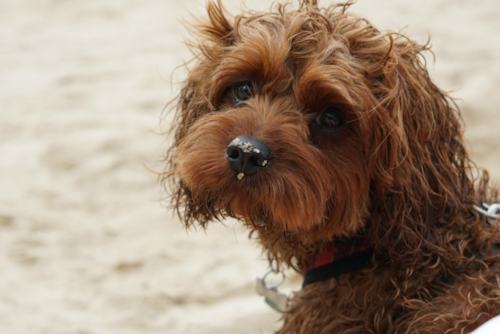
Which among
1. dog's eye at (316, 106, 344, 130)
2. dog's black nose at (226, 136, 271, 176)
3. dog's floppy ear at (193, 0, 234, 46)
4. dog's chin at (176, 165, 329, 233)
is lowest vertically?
dog's chin at (176, 165, 329, 233)

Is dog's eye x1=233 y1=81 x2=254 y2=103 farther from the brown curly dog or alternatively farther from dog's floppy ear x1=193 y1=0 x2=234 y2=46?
dog's floppy ear x1=193 y1=0 x2=234 y2=46

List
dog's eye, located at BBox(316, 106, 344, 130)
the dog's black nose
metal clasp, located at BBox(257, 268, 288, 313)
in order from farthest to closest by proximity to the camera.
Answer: metal clasp, located at BBox(257, 268, 288, 313) → dog's eye, located at BBox(316, 106, 344, 130) → the dog's black nose

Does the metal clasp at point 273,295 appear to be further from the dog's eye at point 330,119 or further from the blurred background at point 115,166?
the dog's eye at point 330,119

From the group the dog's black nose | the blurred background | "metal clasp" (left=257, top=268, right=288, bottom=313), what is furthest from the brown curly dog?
the blurred background

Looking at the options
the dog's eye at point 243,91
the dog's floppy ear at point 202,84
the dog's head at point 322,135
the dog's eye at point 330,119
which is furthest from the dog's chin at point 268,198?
the dog's eye at point 243,91

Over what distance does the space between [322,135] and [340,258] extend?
1.91ft

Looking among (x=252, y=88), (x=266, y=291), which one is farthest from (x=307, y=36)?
(x=266, y=291)

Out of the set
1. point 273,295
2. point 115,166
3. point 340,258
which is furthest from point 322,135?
point 115,166

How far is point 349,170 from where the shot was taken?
2.22 meters

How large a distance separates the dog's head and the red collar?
0.11 metres

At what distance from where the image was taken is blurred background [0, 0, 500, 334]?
132 inches

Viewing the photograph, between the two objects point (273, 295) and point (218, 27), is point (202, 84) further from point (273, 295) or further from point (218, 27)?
point (273, 295)

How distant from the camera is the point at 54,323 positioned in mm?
3164

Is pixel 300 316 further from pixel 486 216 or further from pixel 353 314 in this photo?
pixel 486 216
